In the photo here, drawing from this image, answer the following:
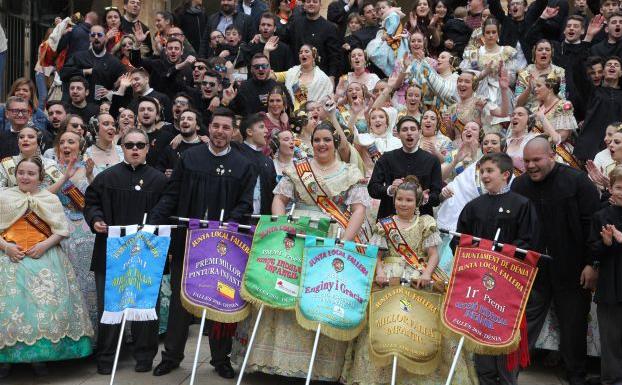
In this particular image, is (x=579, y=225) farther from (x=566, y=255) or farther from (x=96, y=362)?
(x=96, y=362)

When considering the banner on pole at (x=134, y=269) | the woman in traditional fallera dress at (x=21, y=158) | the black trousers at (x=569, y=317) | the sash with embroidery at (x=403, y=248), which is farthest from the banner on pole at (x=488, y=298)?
the woman in traditional fallera dress at (x=21, y=158)

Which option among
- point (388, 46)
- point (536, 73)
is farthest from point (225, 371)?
point (388, 46)

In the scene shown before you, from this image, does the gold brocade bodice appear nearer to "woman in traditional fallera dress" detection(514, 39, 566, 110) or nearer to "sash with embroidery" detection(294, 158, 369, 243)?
"sash with embroidery" detection(294, 158, 369, 243)

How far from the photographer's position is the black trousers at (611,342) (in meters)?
8.55

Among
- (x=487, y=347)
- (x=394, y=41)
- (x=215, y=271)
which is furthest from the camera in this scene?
(x=394, y=41)

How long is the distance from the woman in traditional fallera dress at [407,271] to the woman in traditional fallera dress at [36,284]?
2.39 metres

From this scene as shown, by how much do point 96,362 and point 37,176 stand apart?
1727mm

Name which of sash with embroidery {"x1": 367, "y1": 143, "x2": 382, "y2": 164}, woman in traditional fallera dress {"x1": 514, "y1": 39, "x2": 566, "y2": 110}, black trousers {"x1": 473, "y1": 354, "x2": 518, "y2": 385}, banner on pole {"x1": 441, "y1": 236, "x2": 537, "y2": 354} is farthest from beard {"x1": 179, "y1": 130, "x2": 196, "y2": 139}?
woman in traditional fallera dress {"x1": 514, "y1": 39, "x2": 566, "y2": 110}

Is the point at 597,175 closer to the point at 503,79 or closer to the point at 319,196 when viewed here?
the point at 319,196

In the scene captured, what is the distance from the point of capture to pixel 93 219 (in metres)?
9.34

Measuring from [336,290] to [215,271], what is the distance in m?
1.06

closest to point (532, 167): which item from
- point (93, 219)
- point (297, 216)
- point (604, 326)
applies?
point (604, 326)

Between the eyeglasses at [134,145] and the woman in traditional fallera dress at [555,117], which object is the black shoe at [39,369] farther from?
the woman in traditional fallera dress at [555,117]

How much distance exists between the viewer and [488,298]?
801 cm
